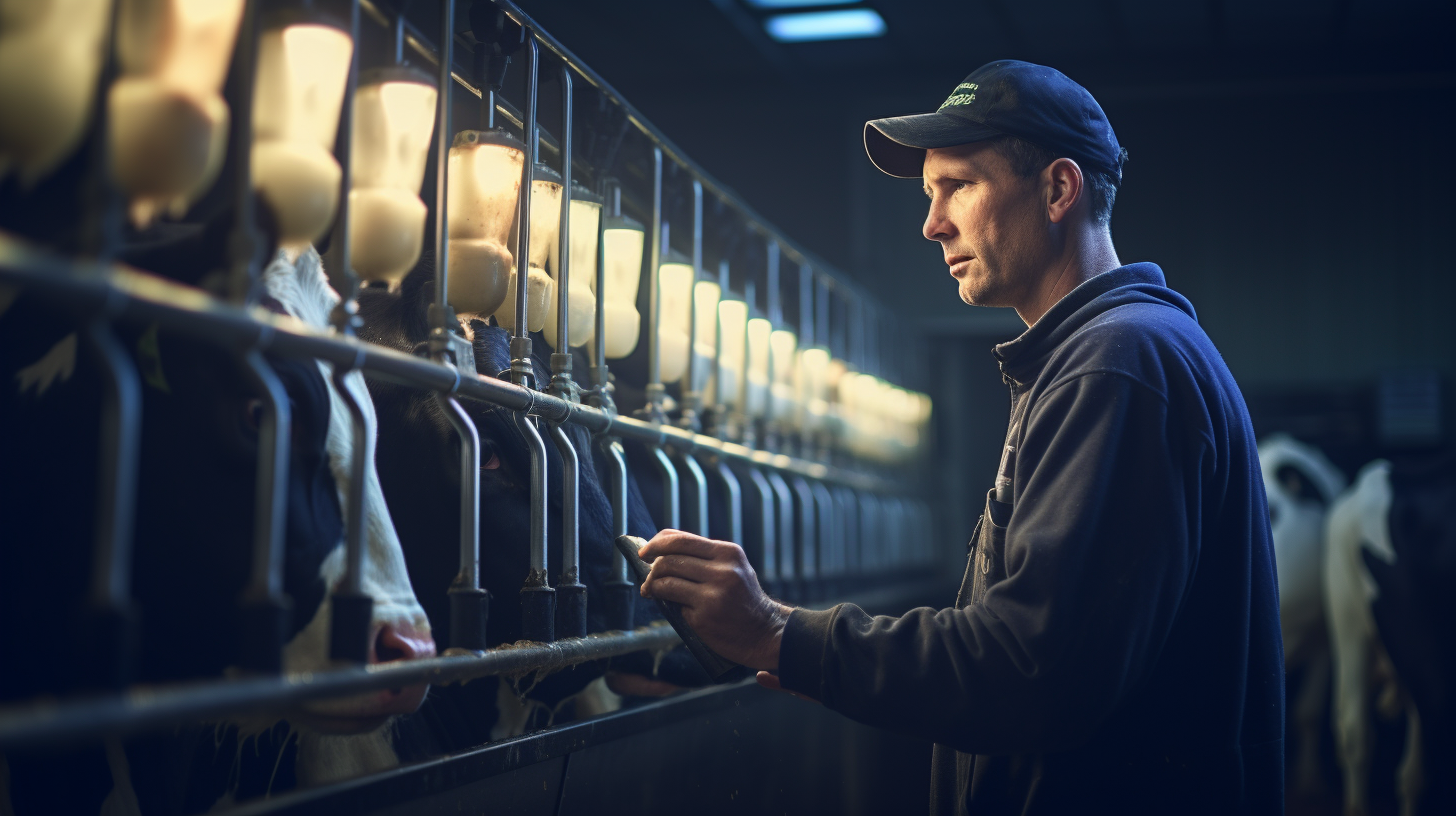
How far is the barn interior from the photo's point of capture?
113 centimetres

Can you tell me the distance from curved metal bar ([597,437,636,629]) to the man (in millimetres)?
461

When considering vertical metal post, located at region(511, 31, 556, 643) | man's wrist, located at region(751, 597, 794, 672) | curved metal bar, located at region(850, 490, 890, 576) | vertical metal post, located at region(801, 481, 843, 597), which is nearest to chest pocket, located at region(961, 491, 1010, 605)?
man's wrist, located at region(751, 597, 794, 672)

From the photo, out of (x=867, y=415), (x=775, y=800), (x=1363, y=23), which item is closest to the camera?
(x=775, y=800)

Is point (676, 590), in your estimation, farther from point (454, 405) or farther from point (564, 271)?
point (564, 271)

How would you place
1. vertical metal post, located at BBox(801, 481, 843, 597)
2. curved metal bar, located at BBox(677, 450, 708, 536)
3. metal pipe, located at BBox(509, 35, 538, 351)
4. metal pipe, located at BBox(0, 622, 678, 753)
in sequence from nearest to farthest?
metal pipe, located at BBox(0, 622, 678, 753) → metal pipe, located at BBox(509, 35, 538, 351) → curved metal bar, located at BBox(677, 450, 708, 536) → vertical metal post, located at BBox(801, 481, 843, 597)

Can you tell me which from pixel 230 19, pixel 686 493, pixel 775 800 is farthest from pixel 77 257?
pixel 686 493

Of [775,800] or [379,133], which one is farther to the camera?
[775,800]

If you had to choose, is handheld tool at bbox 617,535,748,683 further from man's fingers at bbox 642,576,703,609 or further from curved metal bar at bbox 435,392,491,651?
curved metal bar at bbox 435,392,491,651

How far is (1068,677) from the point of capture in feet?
4.25

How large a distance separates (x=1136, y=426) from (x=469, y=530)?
2.65 feet

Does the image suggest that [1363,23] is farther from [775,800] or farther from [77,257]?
[77,257]

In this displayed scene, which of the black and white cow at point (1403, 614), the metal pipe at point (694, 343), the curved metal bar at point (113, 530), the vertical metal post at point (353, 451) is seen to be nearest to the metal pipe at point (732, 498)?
the metal pipe at point (694, 343)

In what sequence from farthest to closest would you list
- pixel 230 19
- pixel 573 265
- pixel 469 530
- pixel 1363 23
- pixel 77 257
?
1. pixel 1363 23
2. pixel 573 265
3. pixel 469 530
4. pixel 230 19
5. pixel 77 257

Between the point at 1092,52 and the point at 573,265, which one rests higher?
the point at 1092,52
